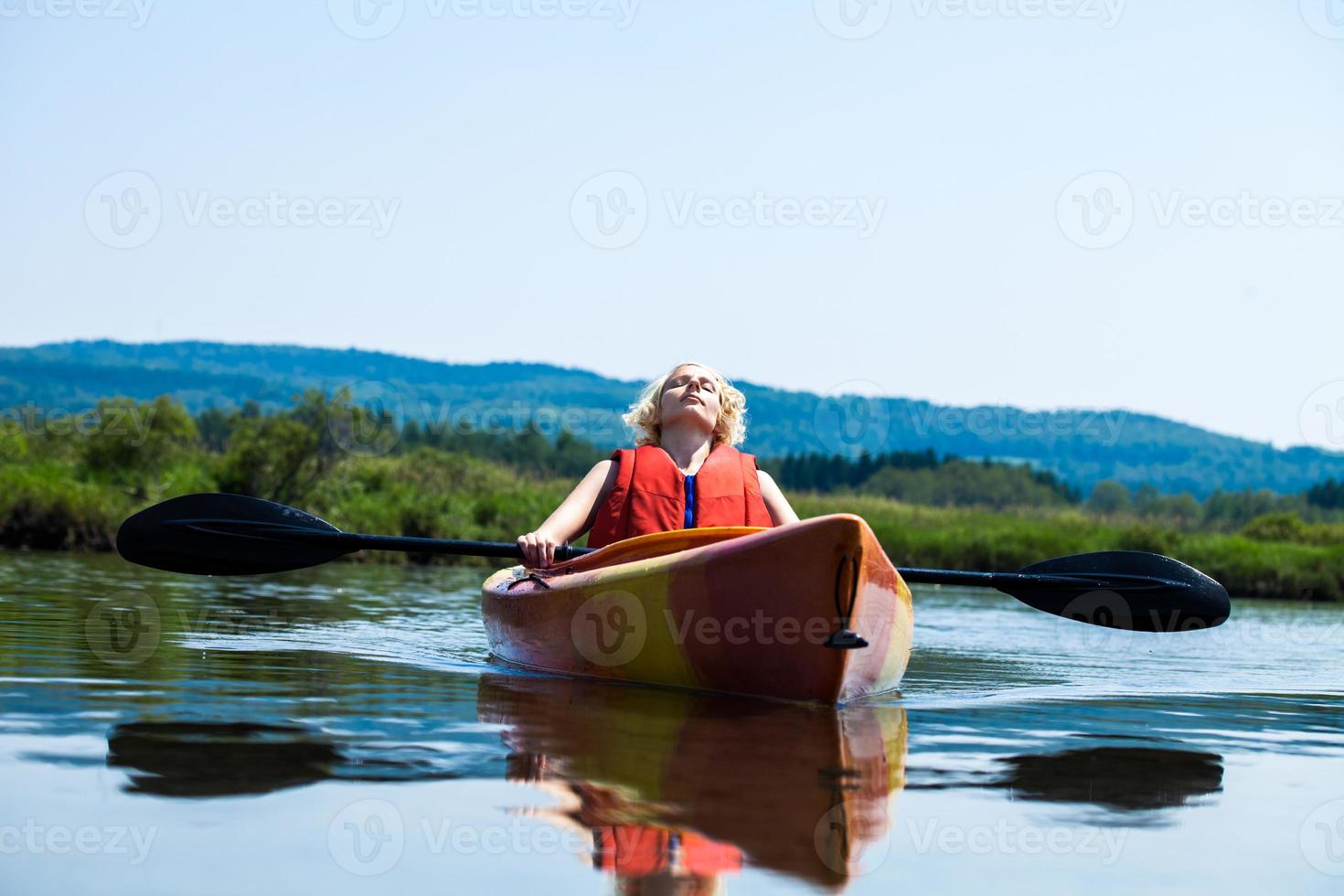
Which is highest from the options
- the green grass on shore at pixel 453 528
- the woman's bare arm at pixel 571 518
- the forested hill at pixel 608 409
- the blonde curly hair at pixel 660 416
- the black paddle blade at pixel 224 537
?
the forested hill at pixel 608 409

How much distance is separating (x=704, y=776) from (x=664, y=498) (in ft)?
10.3

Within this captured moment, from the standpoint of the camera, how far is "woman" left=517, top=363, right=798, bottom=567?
6.96 meters

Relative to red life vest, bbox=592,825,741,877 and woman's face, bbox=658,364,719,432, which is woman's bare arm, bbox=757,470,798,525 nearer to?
woman's face, bbox=658,364,719,432

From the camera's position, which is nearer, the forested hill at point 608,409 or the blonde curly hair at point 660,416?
the blonde curly hair at point 660,416

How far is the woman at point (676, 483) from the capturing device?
6.96m

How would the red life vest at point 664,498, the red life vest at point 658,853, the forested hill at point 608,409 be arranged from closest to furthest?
1. the red life vest at point 658,853
2. the red life vest at point 664,498
3. the forested hill at point 608,409

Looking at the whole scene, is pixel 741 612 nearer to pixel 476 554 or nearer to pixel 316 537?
pixel 476 554

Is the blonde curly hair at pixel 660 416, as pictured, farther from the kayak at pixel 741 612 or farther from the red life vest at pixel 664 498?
the kayak at pixel 741 612

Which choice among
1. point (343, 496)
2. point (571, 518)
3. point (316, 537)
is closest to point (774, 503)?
point (571, 518)

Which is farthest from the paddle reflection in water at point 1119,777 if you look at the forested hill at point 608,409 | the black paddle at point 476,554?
the forested hill at point 608,409

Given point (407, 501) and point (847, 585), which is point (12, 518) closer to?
point (407, 501)

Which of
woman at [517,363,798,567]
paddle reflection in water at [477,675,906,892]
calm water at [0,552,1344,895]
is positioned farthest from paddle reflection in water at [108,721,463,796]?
woman at [517,363,798,567]

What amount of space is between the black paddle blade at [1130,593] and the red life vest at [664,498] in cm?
136

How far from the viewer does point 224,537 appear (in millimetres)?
7520
